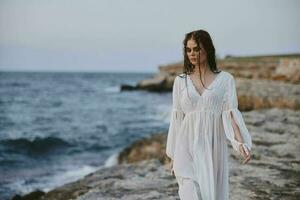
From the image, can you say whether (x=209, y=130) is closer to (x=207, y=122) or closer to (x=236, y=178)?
(x=207, y=122)

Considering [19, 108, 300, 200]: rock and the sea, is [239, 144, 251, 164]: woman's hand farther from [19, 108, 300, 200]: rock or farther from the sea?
the sea

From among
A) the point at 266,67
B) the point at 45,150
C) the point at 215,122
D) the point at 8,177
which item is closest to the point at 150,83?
the point at 266,67

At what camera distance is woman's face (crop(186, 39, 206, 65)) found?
13.1ft

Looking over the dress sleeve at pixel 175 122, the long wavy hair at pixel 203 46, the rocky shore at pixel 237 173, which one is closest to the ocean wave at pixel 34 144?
the rocky shore at pixel 237 173

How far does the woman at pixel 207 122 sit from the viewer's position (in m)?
3.91

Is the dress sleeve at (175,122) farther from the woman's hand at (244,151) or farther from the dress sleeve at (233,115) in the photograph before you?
the woman's hand at (244,151)

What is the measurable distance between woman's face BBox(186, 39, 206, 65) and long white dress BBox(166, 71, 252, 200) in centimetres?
17

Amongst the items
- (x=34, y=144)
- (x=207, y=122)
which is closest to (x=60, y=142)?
(x=34, y=144)

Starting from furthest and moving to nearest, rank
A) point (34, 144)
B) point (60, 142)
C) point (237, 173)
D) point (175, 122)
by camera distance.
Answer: point (60, 142) < point (34, 144) < point (237, 173) < point (175, 122)

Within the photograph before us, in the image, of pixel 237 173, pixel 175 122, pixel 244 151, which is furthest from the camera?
pixel 237 173

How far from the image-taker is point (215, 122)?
4.01 meters

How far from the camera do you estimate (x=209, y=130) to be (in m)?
3.97

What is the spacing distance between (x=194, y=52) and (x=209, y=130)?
2.30 ft

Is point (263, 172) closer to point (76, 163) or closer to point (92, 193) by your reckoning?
point (92, 193)
